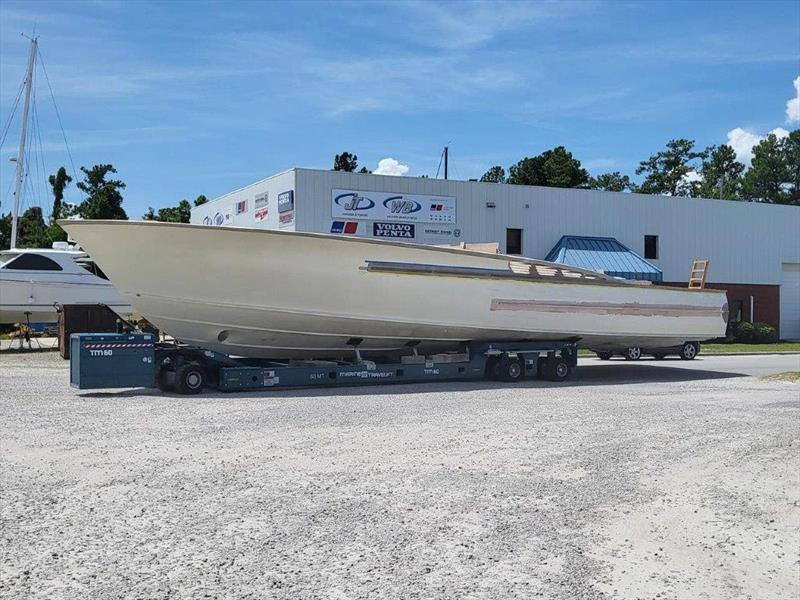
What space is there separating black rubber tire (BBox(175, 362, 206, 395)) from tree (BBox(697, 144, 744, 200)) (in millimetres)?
70640

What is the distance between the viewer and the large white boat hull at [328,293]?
39.8 ft

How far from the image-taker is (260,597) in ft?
14.0

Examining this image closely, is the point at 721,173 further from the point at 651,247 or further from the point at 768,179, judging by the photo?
the point at 651,247

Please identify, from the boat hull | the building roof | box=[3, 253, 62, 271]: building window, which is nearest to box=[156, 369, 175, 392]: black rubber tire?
the boat hull

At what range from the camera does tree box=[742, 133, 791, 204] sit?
75125mm

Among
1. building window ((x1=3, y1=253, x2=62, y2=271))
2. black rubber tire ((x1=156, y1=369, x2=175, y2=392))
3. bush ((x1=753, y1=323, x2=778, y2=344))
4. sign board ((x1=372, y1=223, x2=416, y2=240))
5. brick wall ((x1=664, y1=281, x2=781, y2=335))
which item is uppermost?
sign board ((x1=372, y1=223, x2=416, y2=240))

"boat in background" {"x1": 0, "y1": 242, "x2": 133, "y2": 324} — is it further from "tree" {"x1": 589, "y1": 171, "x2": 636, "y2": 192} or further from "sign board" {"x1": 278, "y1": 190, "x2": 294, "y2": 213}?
"tree" {"x1": 589, "y1": 171, "x2": 636, "y2": 192}

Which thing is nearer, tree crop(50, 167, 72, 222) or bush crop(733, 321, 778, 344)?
bush crop(733, 321, 778, 344)

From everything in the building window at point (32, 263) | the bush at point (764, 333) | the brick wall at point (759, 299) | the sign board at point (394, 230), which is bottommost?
the bush at point (764, 333)

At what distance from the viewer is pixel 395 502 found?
6039mm

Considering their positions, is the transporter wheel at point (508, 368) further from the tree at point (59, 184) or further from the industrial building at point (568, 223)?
the tree at point (59, 184)

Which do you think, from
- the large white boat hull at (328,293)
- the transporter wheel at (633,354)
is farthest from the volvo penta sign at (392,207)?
the large white boat hull at (328,293)

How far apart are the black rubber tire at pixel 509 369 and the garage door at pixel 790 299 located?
25.5 metres

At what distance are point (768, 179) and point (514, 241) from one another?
2205 inches
